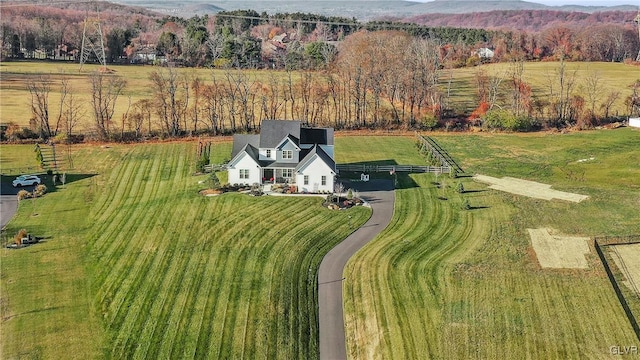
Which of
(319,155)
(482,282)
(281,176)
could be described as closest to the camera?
(482,282)

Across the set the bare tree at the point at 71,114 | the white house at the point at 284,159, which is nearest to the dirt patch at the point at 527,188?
the white house at the point at 284,159

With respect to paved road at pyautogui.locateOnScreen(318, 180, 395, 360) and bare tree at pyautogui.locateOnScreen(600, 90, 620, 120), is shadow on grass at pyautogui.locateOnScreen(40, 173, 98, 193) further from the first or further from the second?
bare tree at pyautogui.locateOnScreen(600, 90, 620, 120)

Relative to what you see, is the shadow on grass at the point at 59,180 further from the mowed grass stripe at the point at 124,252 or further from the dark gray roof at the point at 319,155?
Result: the dark gray roof at the point at 319,155

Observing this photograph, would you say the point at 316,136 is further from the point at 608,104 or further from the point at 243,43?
the point at 243,43

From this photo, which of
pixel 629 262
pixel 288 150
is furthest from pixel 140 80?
pixel 629 262

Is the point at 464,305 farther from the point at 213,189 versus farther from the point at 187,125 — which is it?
the point at 187,125

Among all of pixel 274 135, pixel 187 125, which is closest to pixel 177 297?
pixel 274 135

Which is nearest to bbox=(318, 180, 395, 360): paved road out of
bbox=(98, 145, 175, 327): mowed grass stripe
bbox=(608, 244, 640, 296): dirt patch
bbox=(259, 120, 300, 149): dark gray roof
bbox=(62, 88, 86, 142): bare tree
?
bbox=(259, 120, 300, 149): dark gray roof
